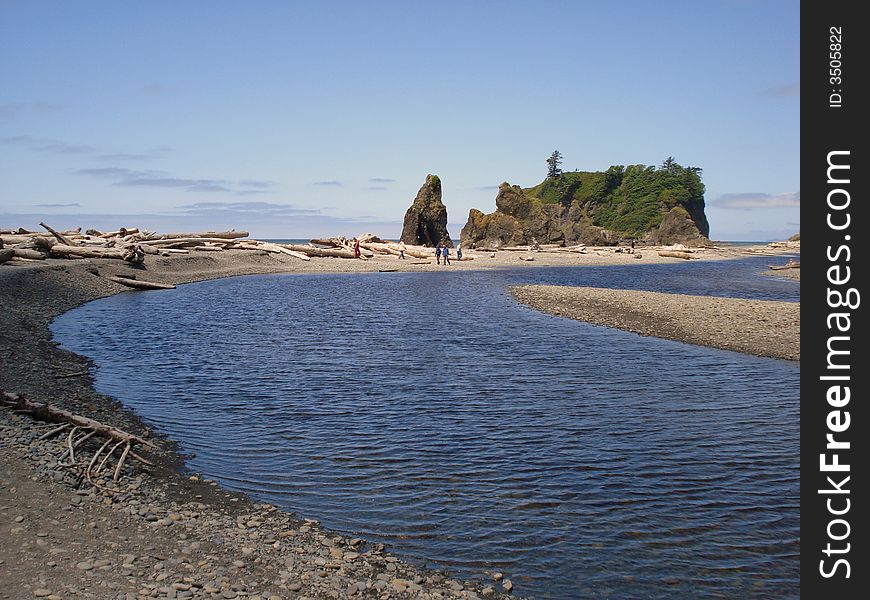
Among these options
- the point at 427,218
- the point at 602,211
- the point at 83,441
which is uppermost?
the point at 602,211

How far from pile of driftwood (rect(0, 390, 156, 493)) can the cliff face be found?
363ft

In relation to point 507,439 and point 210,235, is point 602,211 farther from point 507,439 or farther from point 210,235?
point 507,439

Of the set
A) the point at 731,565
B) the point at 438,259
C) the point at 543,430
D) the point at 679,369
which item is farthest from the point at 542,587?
the point at 438,259

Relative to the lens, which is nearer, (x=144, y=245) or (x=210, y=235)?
(x=144, y=245)

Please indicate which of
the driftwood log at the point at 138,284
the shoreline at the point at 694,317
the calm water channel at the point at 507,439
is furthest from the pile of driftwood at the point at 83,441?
the driftwood log at the point at 138,284

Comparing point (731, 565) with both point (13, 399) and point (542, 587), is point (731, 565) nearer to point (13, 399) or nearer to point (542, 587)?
point (542, 587)

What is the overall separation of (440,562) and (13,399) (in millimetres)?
9826

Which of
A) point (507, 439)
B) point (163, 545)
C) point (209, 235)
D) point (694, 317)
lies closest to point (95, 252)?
point (209, 235)

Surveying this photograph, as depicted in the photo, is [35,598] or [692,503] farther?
[692,503]

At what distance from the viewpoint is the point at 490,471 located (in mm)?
11828

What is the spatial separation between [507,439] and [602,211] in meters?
162

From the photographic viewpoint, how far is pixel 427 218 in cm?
10456

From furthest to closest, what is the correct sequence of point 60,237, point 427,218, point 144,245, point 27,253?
point 427,218 → point 144,245 → point 60,237 → point 27,253

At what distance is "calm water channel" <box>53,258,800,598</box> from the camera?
8.87 meters
